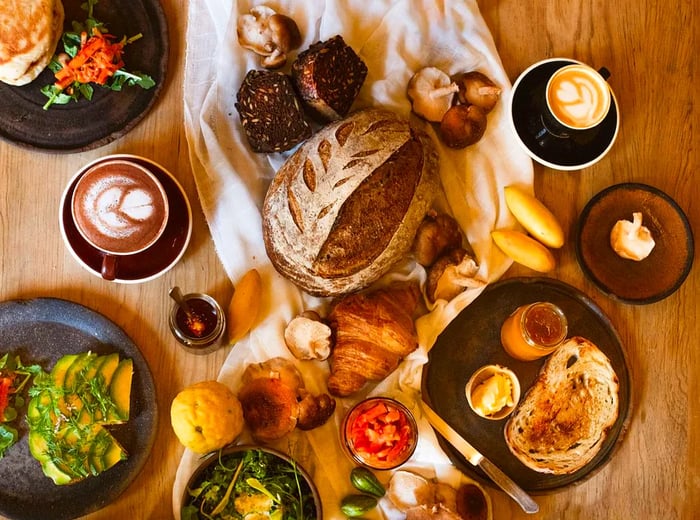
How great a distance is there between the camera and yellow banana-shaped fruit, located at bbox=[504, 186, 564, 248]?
170 cm

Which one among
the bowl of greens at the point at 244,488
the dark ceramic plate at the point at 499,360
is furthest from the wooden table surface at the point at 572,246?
the bowl of greens at the point at 244,488

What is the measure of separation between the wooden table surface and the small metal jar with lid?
3.1 inches

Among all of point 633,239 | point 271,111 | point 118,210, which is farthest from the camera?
point 633,239

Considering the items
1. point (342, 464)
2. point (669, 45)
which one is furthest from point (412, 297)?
point (669, 45)

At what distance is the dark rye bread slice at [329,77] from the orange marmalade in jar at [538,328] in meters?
0.63

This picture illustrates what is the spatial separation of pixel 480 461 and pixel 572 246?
57 centimetres

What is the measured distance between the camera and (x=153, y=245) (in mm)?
1615

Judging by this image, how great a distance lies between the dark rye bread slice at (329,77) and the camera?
159 cm

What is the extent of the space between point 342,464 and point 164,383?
0.46 metres

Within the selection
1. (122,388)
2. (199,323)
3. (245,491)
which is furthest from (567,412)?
(122,388)

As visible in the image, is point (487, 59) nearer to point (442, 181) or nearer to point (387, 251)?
point (442, 181)

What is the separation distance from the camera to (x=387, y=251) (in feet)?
5.30

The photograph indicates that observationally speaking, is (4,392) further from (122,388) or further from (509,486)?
(509,486)

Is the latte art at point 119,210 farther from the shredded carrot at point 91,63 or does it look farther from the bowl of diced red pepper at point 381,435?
the bowl of diced red pepper at point 381,435
